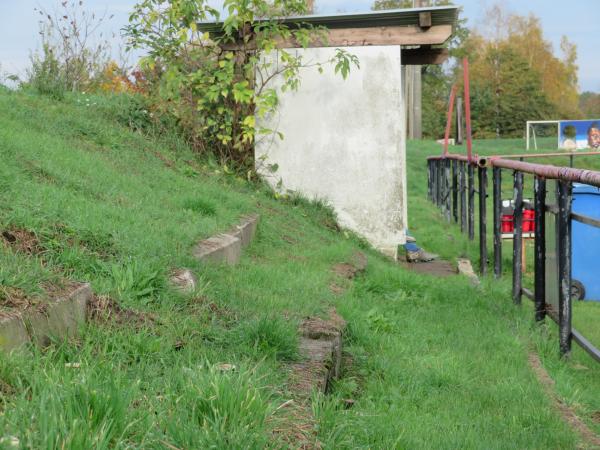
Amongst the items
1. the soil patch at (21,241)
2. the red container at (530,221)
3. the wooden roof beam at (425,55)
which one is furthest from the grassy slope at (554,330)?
the soil patch at (21,241)

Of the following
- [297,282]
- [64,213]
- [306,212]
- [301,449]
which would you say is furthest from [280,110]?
[301,449]

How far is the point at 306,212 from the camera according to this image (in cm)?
962

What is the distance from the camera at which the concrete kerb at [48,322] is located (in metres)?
2.73

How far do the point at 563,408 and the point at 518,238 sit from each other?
289 cm

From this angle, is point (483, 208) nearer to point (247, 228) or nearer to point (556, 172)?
point (247, 228)

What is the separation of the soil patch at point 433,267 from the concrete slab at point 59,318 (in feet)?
21.5

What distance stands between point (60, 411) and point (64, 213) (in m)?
2.40

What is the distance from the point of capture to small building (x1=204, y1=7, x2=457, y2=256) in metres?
9.88

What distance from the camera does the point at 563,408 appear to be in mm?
4086

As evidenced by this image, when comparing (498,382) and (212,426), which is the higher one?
(212,426)

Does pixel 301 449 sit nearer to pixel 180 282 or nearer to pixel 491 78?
pixel 180 282

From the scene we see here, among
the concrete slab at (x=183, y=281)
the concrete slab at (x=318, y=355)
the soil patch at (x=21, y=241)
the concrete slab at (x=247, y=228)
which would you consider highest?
the soil patch at (x=21, y=241)

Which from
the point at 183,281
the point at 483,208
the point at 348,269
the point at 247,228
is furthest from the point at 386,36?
the point at 183,281

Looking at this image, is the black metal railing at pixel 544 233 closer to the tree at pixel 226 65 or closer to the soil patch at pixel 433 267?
the soil patch at pixel 433 267
